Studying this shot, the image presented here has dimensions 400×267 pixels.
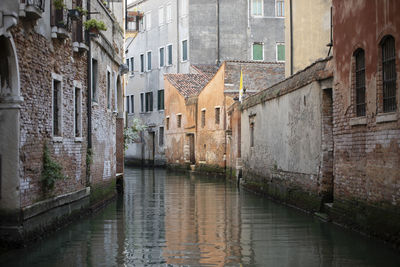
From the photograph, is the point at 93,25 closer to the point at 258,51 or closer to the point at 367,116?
the point at 367,116

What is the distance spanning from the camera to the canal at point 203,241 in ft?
28.7

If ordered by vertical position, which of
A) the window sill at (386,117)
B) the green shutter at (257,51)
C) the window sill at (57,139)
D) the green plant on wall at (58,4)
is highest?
the green shutter at (257,51)

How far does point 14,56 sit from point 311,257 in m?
5.06

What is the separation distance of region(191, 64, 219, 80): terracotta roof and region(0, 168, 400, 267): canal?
25.2m

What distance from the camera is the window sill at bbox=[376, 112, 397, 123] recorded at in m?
9.73

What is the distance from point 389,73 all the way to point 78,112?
695 cm

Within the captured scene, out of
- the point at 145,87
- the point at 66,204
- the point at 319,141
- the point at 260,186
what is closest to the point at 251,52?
the point at 145,87

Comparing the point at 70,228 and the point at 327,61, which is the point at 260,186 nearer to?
the point at 327,61

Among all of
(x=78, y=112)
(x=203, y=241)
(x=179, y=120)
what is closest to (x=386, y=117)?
(x=203, y=241)

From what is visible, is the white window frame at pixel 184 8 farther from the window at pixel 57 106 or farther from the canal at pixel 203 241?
the window at pixel 57 106

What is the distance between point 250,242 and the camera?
34.4 ft

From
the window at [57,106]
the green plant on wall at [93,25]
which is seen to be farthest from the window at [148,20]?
the window at [57,106]

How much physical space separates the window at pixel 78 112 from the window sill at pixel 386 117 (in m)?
6.63

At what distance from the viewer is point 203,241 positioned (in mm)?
10586
